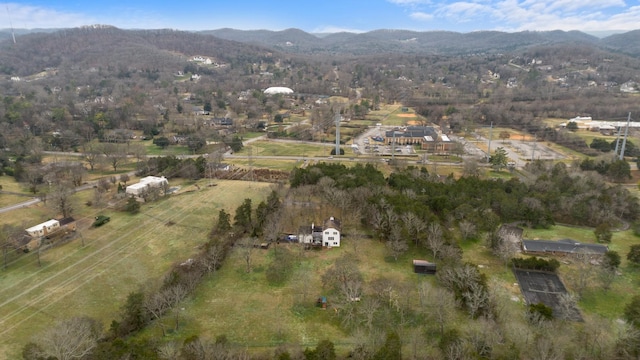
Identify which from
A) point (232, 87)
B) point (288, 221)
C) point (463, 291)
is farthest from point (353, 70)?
point (463, 291)

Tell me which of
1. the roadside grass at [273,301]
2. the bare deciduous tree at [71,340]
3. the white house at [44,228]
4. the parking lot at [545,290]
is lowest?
the parking lot at [545,290]

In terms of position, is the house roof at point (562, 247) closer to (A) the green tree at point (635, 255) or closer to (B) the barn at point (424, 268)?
(A) the green tree at point (635, 255)

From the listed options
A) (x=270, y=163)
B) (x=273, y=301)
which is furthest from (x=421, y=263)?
(x=270, y=163)

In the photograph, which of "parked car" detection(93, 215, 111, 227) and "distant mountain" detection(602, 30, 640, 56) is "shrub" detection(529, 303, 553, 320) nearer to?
"parked car" detection(93, 215, 111, 227)

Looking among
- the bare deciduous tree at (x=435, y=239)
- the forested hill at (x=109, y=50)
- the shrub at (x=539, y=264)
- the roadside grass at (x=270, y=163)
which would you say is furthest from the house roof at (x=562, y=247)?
the forested hill at (x=109, y=50)

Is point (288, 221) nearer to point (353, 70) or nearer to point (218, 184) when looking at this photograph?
point (218, 184)

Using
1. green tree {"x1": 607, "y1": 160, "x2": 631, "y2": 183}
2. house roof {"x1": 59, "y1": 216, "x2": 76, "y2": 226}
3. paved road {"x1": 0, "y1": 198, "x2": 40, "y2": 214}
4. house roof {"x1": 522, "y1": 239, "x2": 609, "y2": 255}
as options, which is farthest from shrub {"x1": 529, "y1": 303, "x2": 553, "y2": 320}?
paved road {"x1": 0, "y1": 198, "x2": 40, "y2": 214}
